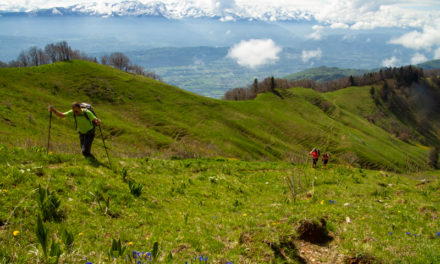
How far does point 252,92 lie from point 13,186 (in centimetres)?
15220

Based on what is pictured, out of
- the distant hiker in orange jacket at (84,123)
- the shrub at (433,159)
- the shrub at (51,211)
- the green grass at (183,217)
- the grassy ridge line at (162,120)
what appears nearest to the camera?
the green grass at (183,217)

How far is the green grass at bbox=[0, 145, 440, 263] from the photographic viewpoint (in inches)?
230

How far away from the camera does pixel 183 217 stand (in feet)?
28.4

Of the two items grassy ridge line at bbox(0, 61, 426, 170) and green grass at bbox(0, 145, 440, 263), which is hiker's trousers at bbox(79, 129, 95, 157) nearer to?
green grass at bbox(0, 145, 440, 263)

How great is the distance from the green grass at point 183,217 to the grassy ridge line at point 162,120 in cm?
2815

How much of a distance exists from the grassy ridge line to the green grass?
28.1m

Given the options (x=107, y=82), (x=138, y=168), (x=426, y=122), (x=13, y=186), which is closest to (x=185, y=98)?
(x=107, y=82)

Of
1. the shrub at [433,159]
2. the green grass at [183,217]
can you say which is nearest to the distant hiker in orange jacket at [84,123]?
the green grass at [183,217]

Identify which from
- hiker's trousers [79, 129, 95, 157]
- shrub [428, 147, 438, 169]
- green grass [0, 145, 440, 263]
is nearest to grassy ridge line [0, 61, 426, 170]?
shrub [428, 147, 438, 169]

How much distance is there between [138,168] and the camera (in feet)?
45.1

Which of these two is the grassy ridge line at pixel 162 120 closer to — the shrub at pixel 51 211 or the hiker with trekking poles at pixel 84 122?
the hiker with trekking poles at pixel 84 122

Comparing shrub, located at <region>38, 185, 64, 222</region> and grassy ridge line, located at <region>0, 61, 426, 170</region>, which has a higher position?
shrub, located at <region>38, 185, 64, 222</region>

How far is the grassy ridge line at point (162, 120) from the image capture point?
5044 cm

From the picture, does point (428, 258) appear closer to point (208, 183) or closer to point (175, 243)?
point (175, 243)
